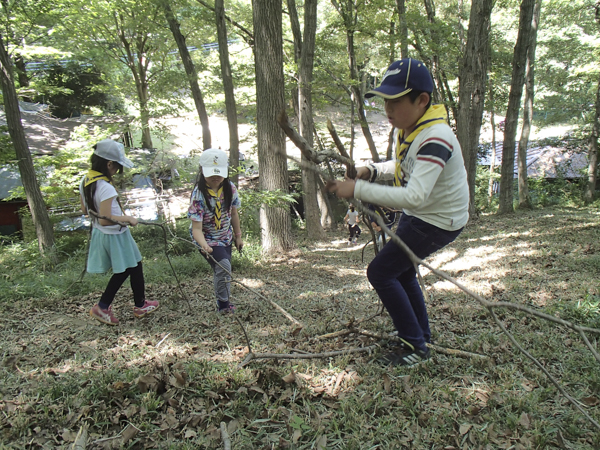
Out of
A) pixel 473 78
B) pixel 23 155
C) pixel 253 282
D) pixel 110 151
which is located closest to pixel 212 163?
pixel 110 151

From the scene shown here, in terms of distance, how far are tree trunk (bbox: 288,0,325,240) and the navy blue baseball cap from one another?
7.11 meters

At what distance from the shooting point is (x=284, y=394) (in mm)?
2512

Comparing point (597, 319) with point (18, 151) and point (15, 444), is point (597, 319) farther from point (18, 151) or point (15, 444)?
point (18, 151)

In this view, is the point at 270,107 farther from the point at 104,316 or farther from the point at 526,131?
the point at 526,131

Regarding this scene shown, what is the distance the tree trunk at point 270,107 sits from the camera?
8.09 m

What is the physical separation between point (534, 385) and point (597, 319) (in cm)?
141

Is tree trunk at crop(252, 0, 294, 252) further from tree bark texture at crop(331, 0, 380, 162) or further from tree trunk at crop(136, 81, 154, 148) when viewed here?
tree trunk at crop(136, 81, 154, 148)

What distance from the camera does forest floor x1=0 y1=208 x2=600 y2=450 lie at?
7.13ft

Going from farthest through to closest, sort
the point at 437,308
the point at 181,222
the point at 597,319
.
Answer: the point at 181,222 < the point at 437,308 < the point at 597,319

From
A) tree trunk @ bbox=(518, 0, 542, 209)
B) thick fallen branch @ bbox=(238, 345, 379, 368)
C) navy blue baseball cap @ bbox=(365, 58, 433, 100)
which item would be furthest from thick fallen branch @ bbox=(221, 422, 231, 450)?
tree trunk @ bbox=(518, 0, 542, 209)

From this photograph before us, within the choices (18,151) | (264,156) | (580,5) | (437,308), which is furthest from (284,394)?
(580,5)

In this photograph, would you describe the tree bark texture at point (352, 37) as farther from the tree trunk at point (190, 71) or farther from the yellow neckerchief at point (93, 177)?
the yellow neckerchief at point (93, 177)

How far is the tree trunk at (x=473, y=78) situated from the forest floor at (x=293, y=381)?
9219 mm

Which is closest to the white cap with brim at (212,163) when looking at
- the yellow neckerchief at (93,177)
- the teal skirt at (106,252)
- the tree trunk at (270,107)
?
the yellow neckerchief at (93,177)
